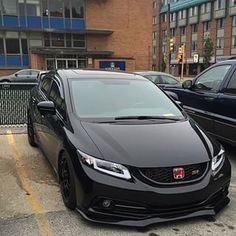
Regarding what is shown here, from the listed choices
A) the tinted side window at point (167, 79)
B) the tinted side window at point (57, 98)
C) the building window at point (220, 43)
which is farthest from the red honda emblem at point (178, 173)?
the building window at point (220, 43)

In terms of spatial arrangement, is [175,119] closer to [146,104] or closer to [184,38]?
[146,104]

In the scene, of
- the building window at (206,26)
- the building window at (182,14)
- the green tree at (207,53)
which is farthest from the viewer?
the building window at (182,14)

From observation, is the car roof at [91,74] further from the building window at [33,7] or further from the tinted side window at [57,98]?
the building window at [33,7]

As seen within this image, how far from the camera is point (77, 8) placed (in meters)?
38.8

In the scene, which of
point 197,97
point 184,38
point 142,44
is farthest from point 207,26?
point 197,97

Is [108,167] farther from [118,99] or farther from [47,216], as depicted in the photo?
[118,99]

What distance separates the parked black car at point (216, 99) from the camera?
19.4 ft

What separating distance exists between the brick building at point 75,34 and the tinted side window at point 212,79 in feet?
102

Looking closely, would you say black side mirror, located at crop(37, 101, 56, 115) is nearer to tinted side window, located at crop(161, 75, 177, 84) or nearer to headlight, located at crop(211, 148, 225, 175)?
headlight, located at crop(211, 148, 225, 175)

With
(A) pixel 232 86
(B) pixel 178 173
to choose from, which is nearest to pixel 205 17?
(A) pixel 232 86

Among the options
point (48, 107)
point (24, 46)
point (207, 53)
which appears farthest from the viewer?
point (207, 53)

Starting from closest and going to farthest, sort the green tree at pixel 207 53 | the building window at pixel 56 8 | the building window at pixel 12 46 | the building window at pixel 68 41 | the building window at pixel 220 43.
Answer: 1. the building window at pixel 12 46
2. the building window at pixel 56 8
3. the building window at pixel 68 41
4. the green tree at pixel 207 53
5. the building window at pixel 220 43

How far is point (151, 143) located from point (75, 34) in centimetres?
3653

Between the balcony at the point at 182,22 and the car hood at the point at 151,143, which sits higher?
the balcony at the point at 182,22
